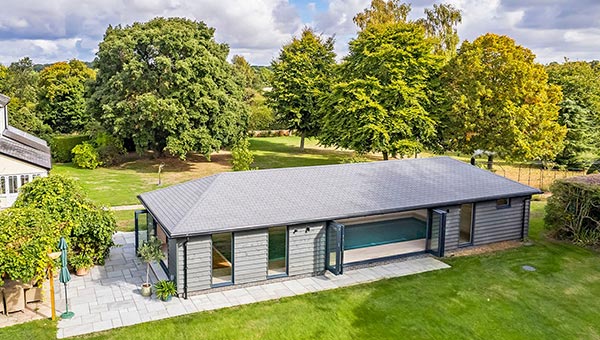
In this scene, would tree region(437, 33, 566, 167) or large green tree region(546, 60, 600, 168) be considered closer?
tree region(437, 33, 566, 167)

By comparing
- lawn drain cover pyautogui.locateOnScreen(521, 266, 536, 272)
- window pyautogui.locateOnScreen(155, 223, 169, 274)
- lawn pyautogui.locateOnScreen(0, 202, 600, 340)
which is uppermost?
window pyautogui.locateOnScreen(155, 223, 169, 274)

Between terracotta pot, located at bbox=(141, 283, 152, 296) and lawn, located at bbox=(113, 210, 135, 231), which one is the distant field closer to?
lawn, located at bbox=(113, 210, 135, 231)

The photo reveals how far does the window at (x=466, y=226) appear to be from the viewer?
51.9 feet

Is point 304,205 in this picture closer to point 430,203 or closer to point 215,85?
point 430,203

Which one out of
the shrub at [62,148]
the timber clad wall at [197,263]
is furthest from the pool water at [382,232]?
the shrub at [62,148]

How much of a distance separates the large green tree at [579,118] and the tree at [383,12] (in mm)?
14561

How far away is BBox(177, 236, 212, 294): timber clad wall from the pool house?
25 millimetres

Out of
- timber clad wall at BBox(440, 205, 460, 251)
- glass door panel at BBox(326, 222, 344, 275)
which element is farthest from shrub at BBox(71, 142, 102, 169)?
timber clad wall at BBox(440, 205, 460, 251)

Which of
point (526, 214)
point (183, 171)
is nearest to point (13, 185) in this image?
point (183, 171)

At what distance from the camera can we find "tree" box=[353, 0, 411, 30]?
43.6 m

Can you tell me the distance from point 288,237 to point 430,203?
15.5 ft

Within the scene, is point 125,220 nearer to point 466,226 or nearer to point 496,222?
point 466,226

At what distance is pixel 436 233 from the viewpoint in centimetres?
1505

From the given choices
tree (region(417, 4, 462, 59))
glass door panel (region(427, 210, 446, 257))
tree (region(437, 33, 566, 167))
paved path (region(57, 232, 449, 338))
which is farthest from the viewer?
tree (region(417, 4, 462, 59))
